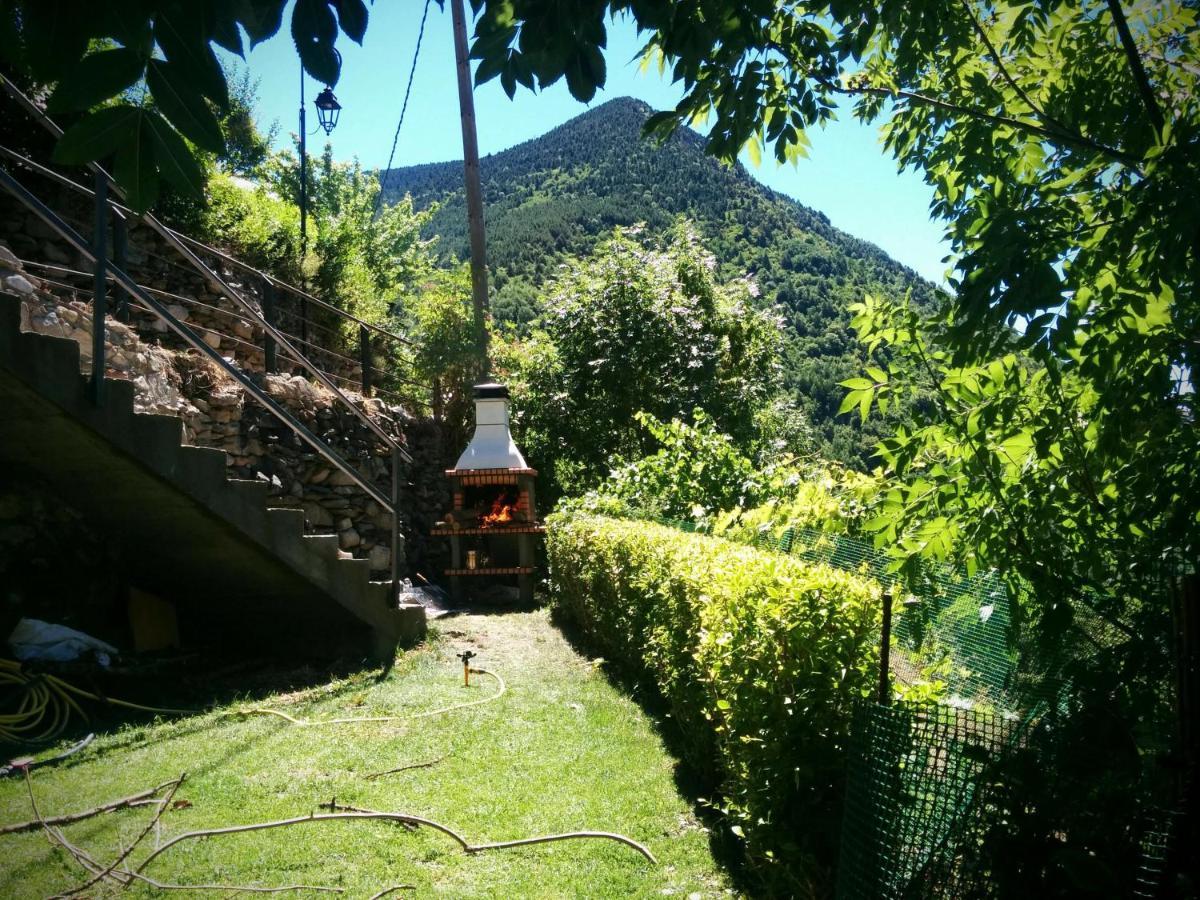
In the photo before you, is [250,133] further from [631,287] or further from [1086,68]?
[1086,68]

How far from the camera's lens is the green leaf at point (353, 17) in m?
1.95

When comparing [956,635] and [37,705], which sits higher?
[956,635]

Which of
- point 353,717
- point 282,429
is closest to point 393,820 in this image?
point 353,717

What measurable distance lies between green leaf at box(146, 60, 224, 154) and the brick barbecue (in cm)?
922

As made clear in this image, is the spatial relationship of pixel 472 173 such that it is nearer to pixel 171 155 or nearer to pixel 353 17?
pixel 353 17

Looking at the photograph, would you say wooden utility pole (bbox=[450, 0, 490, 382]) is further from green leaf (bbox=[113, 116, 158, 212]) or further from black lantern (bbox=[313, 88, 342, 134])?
green leaf (bbox=[113, 116, 158, 212])

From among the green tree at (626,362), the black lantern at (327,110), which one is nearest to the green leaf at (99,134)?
the black lantern at (327,110)

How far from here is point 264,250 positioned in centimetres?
1195

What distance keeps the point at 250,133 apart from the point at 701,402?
1451cm

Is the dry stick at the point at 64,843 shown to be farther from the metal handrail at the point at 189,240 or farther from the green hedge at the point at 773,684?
the metal handrail at the point at 189,240

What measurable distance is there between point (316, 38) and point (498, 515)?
31.0 feet

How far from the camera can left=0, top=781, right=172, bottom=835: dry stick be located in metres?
3.84

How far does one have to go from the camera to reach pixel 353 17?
6.41 ft

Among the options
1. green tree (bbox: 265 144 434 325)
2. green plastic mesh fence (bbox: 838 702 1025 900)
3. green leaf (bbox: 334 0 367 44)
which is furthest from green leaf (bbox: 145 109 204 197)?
green tree (bbox: 265 144 434 325)
